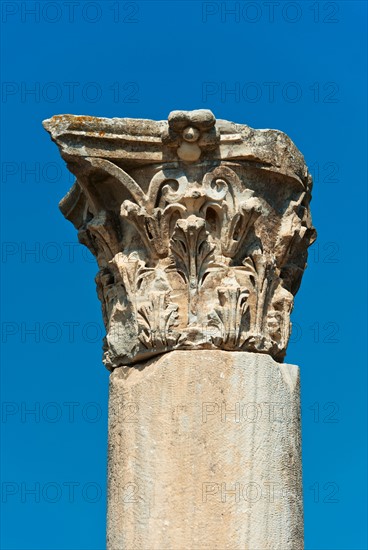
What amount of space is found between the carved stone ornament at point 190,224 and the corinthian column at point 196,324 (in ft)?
0.04

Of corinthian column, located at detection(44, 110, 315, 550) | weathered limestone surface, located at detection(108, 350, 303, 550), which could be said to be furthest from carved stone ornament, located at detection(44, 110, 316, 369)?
weathered limestone surface, located at detection(108, 350, 303, 550)

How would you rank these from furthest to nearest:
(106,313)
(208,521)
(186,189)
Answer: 1. (106,313)
2. (186,189)
3. (208,521)

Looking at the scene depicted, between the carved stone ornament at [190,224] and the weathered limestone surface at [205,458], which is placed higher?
the carved stone ornament at [190,224]

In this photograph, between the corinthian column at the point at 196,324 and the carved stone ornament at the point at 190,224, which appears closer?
the corinthian column at the point at 196,324

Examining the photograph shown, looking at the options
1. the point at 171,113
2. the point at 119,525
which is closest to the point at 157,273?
the point at 171,113

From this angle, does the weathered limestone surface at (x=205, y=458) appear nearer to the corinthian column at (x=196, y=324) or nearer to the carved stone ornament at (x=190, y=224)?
the corinthian column at (x=196, y=324)

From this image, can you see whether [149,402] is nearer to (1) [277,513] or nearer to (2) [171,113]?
(1) [277,513]

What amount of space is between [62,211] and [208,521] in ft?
11.4

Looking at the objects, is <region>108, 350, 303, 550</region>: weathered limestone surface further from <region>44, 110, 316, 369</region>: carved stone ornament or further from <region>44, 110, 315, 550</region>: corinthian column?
<region>44, 110, 316, 369</region>: carved stone ornament

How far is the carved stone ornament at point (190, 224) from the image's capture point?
989cm

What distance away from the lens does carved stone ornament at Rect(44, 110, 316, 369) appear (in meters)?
9.89

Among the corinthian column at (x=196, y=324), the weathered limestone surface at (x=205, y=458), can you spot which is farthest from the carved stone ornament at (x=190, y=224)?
the weathered limestone surface at (x=205, y=458)

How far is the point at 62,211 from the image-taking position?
36.5 feet

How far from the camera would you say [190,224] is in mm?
9859
